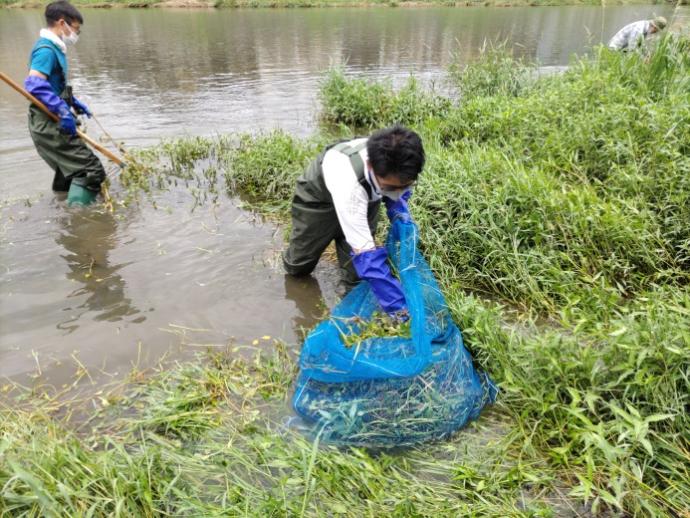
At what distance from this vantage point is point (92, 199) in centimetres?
514

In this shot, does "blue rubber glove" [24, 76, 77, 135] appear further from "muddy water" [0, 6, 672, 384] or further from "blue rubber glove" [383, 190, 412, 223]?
"blue rubber glove" [383, 190, 412, 223]

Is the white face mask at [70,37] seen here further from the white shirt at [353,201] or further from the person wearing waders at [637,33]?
the person wearing waders at [637,33]

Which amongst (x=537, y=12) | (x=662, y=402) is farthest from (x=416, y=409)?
(x=537, y=12)

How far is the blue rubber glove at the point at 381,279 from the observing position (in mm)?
2652

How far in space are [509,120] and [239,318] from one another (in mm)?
3506

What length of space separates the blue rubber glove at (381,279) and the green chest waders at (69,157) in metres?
3.62

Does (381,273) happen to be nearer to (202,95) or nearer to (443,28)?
(202,95)

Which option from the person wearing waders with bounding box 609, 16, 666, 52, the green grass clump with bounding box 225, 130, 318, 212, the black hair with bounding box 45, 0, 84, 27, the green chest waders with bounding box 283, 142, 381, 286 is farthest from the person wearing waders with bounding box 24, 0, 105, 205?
the person wearing waders with bounding box 609, 16, 666, 52

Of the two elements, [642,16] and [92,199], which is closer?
[92,199]

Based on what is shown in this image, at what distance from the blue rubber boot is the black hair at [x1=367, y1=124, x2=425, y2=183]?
3768mm

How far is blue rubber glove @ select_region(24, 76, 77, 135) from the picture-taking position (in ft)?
14.3

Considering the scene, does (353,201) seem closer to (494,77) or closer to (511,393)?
(511,393)

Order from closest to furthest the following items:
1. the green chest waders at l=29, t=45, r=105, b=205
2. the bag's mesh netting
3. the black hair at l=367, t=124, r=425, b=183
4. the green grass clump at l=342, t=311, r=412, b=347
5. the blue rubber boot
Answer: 1. the bag's mesh netting
2. the black hair at l=367, t=124, r=425, b=183
3. the green grass clump at l=342, t=311, r=412, b=347
4. the green chest waders at l=29, t=45, r=105, b=205
5. the blue rubber boot

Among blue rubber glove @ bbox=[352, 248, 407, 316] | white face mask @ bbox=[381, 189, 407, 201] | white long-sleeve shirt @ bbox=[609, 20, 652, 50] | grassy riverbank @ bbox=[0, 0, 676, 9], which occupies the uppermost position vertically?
grassy riverbank @ bbox=[0, 0, 676, 9]
